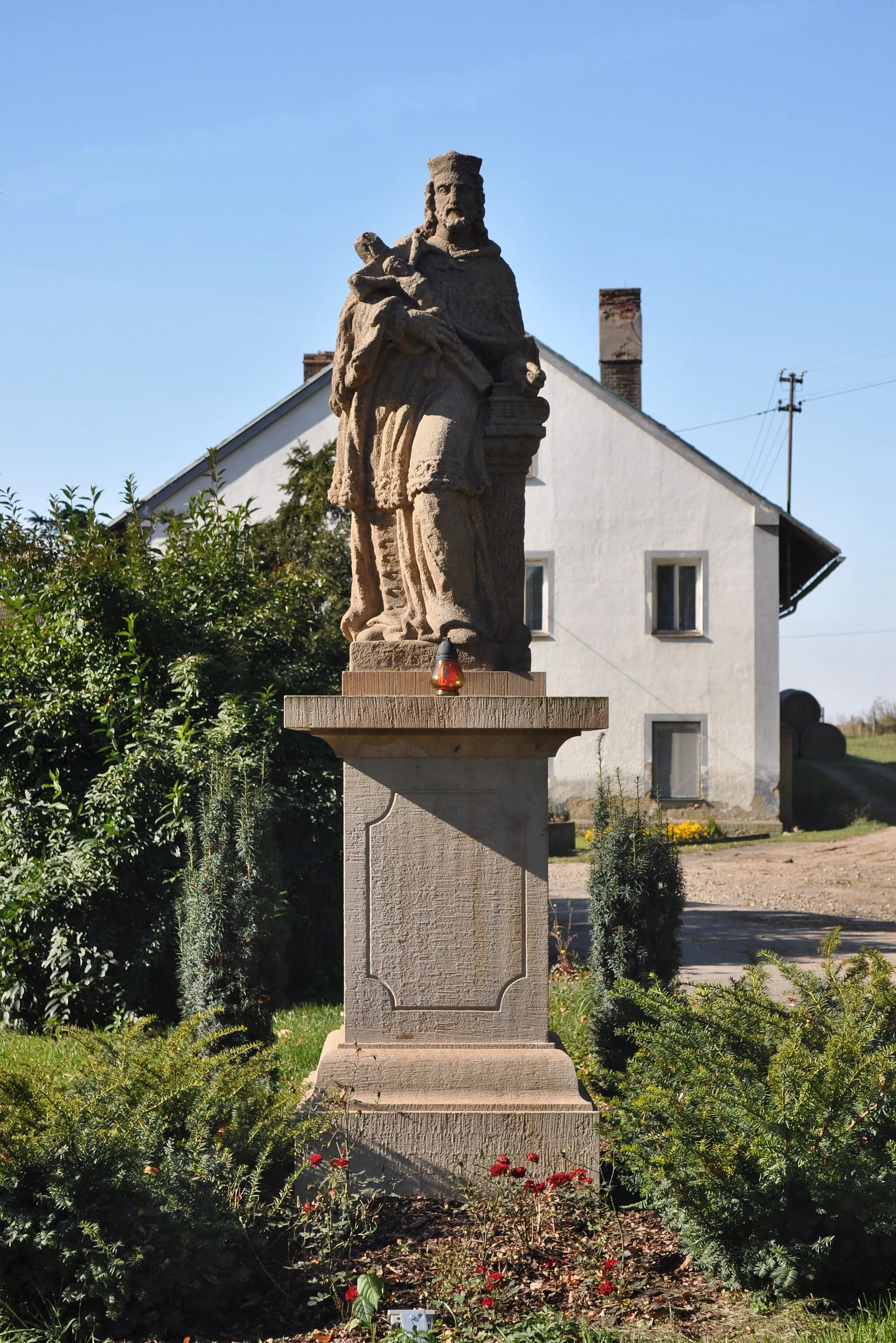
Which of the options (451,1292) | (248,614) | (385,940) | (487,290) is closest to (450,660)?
(385,940)

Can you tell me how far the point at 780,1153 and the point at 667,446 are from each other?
18296mm

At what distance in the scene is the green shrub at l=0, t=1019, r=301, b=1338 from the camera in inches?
137

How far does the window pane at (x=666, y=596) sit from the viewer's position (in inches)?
843

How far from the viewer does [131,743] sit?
7859 millimetres

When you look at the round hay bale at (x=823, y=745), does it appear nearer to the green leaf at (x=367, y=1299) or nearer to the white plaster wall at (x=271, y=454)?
the white plaster wall at (x=271, y=454)

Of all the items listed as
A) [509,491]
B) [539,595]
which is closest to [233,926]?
[509,491]

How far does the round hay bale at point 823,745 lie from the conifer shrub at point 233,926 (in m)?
22.0

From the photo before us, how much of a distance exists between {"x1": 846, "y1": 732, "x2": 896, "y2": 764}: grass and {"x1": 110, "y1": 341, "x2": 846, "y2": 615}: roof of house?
8332 mm

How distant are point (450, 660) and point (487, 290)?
5.23 feet

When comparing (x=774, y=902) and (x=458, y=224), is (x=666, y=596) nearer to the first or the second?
(x=774, y=902)

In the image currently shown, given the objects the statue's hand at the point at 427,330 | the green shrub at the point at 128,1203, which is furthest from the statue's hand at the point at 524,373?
the green shrub at the point at 128,1203

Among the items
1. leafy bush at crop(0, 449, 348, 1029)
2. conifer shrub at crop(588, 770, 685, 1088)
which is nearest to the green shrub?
conifer shrub at crop(588, 770, 685, 1088)

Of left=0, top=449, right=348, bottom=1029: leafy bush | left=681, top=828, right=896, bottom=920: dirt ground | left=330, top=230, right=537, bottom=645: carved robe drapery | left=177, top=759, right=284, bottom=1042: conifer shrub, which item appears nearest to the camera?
left=330, top=230, right=537, bottom=645: carved robe drapery

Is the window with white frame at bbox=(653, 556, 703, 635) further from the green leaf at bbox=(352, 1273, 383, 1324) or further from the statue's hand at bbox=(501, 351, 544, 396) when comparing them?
the green leaf at bbox=(352, 1273, 383, 1324)
